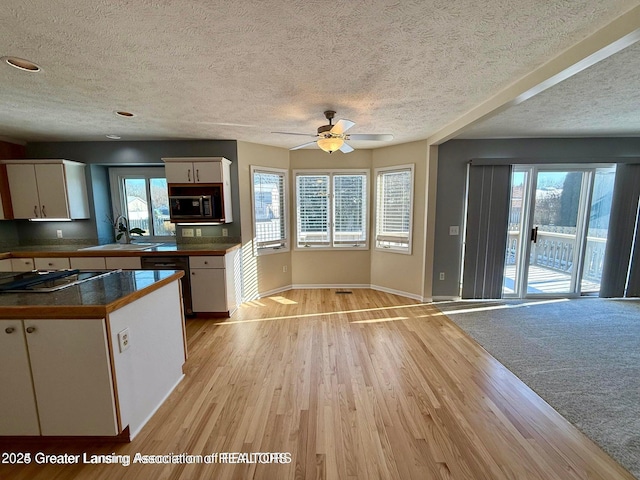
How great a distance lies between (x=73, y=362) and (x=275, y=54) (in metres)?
2.22

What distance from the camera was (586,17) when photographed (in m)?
1.39

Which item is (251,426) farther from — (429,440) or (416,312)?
(416,312)

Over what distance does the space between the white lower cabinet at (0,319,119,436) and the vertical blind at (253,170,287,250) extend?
9.17 ft

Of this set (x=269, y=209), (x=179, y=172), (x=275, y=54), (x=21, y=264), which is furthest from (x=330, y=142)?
(x=21, y=264)

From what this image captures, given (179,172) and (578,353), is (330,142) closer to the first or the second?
(179,172)

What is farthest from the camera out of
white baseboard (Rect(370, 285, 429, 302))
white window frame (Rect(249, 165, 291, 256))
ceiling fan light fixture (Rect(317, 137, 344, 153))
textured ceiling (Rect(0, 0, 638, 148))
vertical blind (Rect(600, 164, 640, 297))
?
white baseboard (Rect(370, 285, 429, 302))

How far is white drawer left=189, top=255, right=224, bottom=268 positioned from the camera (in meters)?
3.33

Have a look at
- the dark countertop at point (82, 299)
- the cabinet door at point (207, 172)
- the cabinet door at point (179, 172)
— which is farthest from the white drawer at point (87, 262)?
the dark countertop at point (82, 299)

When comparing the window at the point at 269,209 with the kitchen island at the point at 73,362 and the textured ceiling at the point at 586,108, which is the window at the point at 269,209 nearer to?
the kitchen island at the point at 73,362

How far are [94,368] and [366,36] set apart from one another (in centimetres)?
247

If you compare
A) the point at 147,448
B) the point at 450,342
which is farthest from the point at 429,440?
the point at 147,448

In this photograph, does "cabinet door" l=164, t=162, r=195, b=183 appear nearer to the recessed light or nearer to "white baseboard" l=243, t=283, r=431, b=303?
the recessed light

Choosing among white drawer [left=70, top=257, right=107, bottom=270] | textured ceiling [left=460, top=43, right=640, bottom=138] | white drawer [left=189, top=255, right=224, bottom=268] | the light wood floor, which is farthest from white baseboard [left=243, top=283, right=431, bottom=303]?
textured ceiling [left=460, top=43, right=640, bottom=138]

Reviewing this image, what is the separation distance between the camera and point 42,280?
1817mm
